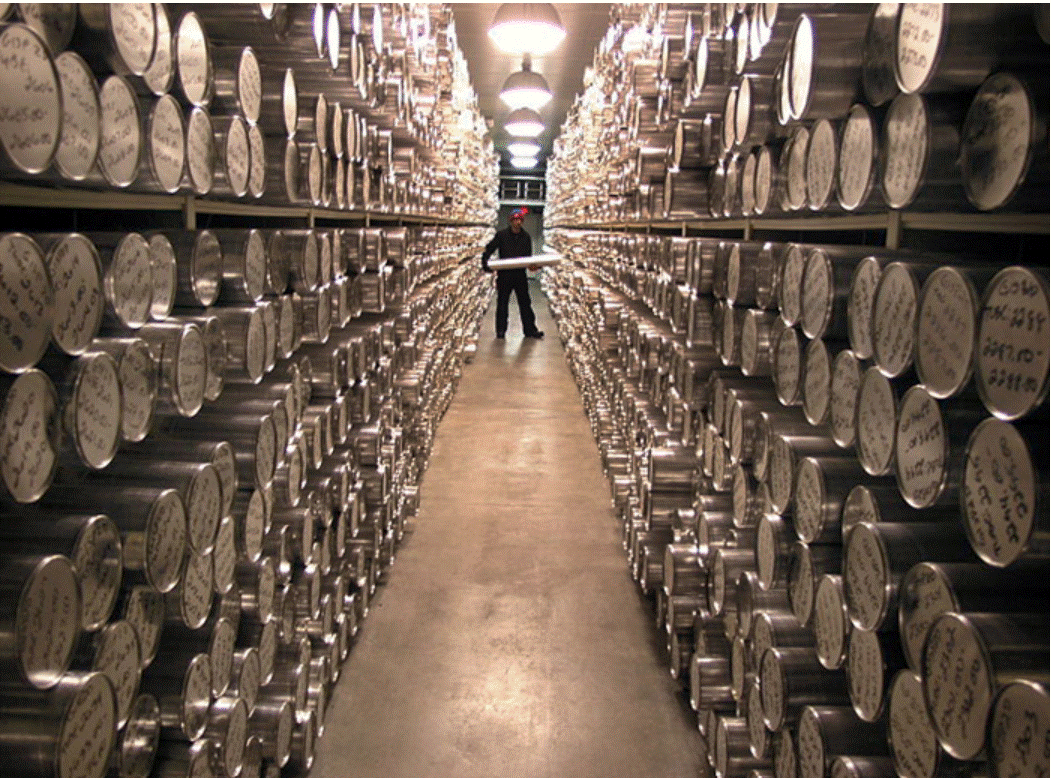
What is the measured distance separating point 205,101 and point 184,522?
0.88m

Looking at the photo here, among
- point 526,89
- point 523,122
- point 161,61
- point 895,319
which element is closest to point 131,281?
point 161,61

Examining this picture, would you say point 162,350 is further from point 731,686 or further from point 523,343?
point 523,343

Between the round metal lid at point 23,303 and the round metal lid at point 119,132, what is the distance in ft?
0.93

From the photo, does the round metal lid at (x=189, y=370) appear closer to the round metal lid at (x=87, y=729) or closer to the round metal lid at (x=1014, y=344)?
the round metal lid at (x=87, y=729)

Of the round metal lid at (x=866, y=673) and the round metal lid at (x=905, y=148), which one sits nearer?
the round metal lid at (x=905, y=148)

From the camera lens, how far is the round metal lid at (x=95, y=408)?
135 centimetres

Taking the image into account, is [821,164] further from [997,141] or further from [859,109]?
[997,141]

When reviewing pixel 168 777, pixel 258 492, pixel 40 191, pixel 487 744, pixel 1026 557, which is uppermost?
pixel 40 191

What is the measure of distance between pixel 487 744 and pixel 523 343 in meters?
9.46

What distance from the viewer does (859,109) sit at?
5.41ft

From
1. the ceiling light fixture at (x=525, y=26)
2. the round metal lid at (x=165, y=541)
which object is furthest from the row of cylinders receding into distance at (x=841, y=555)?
the ceiling light fixture at (x=525, y=26)

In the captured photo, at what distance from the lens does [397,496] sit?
4.49 m

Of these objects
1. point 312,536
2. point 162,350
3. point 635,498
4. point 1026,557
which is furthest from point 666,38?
point 1026,557

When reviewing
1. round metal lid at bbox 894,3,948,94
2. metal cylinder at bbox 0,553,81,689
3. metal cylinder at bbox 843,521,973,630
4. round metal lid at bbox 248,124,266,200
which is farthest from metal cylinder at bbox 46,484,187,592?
round metal lid at bbox 894,3,948,94
